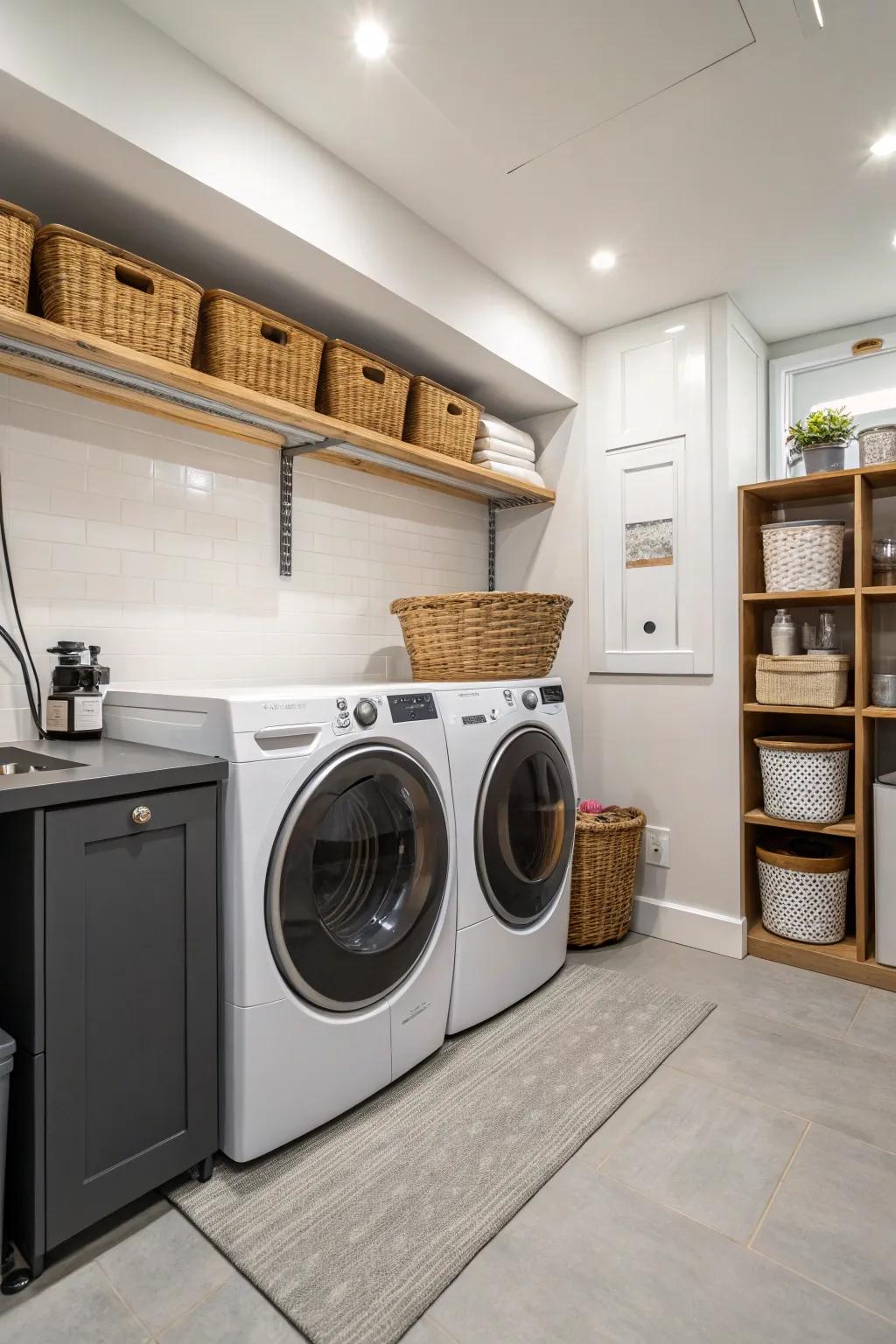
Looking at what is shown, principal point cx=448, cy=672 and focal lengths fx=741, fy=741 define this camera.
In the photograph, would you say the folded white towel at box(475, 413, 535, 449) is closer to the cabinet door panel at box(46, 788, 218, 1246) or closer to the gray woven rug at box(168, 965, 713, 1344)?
the cabinet door panel at box(46, 788, 218, 1246)

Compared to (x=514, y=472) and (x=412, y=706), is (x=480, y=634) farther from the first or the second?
(x=514, y=472)

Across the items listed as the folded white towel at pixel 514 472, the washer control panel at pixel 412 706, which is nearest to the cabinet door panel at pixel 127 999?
the washer control panel at pixel 412 706

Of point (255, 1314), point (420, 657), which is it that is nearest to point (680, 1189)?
point (255, 1314)

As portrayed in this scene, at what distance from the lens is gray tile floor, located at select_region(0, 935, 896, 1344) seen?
1156mm

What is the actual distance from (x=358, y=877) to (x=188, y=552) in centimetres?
108

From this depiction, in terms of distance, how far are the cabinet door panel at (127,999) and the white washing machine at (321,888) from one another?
0.07 metres

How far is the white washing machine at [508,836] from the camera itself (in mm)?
1967

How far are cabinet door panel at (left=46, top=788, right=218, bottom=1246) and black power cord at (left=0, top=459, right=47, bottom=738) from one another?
2.08 feet

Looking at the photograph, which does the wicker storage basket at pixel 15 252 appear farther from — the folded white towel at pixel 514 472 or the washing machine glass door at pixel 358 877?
the folded white towel at pixel 514 472

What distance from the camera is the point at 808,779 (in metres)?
2.49

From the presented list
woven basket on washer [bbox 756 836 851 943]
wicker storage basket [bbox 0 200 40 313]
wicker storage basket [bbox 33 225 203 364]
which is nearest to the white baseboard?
woven basket on washer [bbox 756 836 851 943]

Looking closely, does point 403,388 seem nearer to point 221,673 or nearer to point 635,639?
point 221,673

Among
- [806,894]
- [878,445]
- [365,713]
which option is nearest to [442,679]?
[365,713]

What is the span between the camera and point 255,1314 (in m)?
1.18
